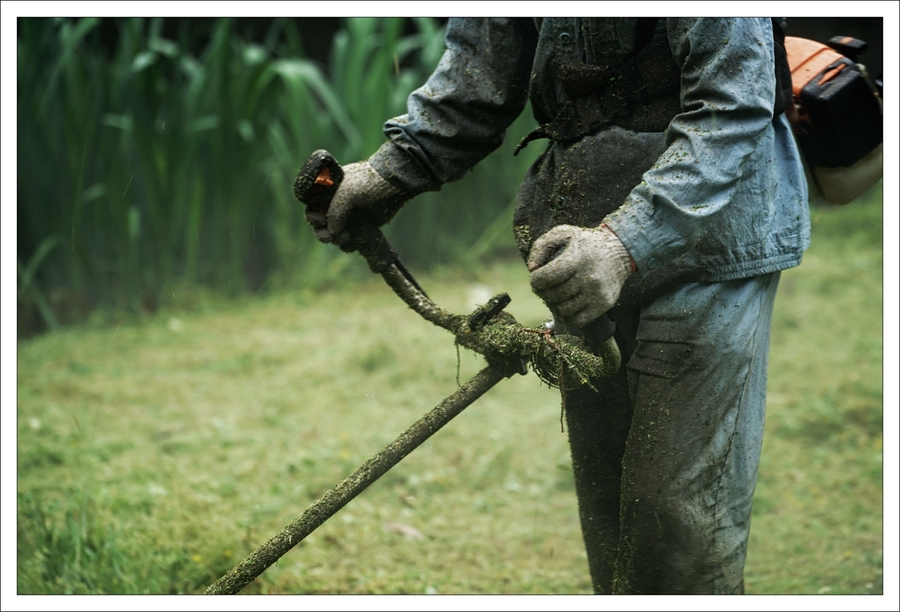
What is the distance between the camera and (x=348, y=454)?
3123mm

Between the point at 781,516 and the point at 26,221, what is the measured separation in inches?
153

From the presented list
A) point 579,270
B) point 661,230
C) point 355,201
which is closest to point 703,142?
point 661,230

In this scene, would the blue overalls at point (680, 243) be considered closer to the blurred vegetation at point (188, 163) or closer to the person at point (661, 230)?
the person at point (661, 230)

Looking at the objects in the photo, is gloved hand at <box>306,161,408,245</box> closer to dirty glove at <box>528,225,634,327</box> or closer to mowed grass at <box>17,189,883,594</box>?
dirty glove at <box>528,225,634,327</box>

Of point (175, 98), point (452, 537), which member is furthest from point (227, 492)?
point (175, 98)

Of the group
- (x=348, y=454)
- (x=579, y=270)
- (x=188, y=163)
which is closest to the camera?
(x=579, y=270)

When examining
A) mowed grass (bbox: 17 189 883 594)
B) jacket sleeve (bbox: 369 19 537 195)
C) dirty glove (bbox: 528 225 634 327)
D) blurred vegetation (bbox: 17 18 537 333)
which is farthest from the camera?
blurred vegetation (bbox: 17 18 537 333)

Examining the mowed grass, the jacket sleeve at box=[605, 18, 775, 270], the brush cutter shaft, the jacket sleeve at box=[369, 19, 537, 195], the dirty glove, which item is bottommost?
the mowed grass

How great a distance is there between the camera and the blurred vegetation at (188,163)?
4.09 m

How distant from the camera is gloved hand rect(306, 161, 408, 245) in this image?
162cm

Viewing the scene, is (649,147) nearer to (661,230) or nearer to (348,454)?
(661,230)

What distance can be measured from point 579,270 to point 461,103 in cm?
56

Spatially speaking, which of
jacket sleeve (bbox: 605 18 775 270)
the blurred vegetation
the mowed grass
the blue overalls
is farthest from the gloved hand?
the blurred vegetation

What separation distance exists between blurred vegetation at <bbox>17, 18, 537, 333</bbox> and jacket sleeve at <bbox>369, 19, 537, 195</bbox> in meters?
2.96
